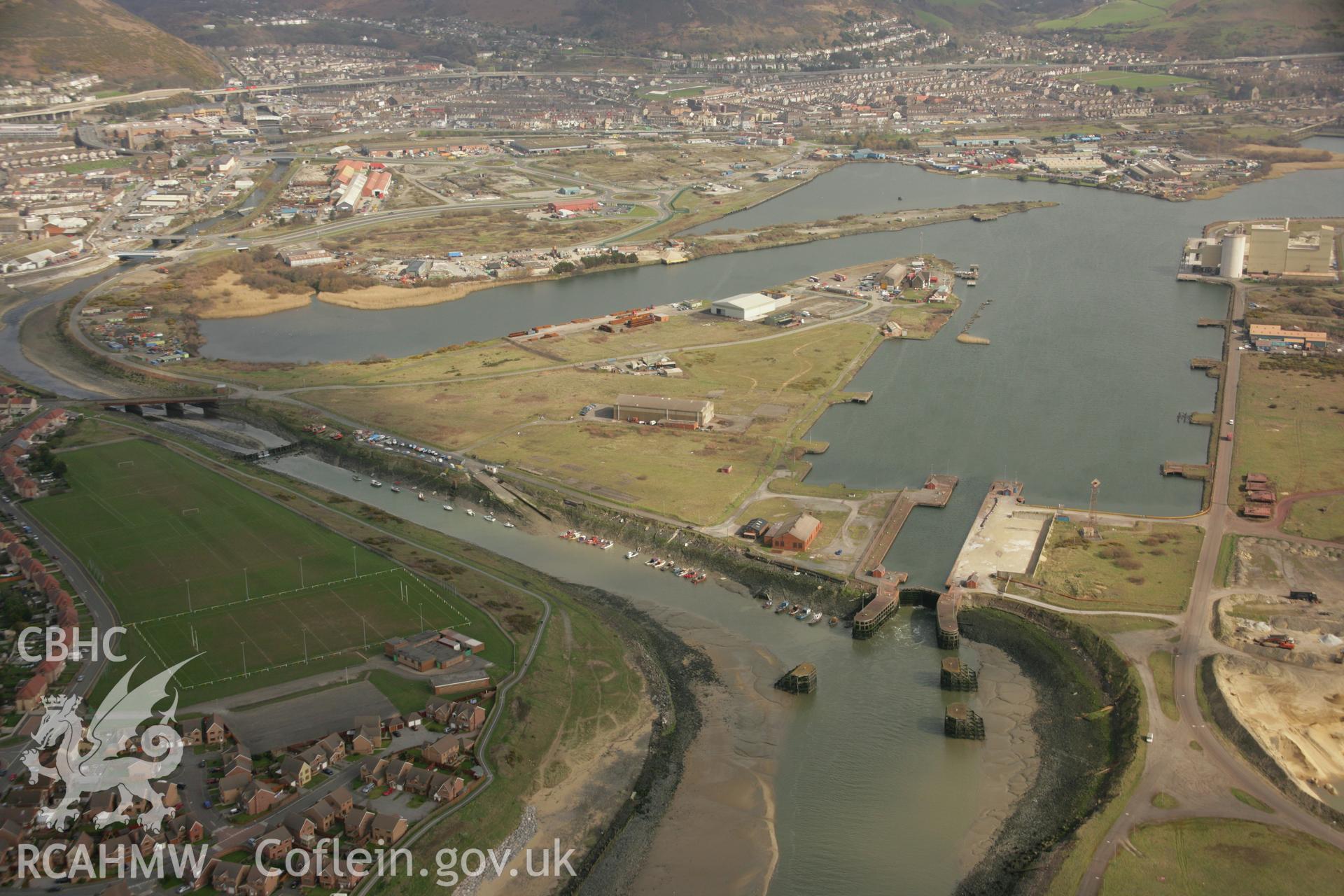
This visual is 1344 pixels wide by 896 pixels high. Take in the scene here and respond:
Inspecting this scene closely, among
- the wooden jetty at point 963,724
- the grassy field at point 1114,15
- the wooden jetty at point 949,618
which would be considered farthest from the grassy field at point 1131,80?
the wooden jetty at point 963,724

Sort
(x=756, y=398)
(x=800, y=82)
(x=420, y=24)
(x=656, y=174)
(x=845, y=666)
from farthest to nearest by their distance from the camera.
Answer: (x=420, y=24) → (x=800, y=82) → (x=656, y=174) → (x=756, y=398) → (x=845, y=666)

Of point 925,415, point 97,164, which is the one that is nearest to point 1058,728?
point 925,415

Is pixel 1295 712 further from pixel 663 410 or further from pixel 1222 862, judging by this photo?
pixel 663 410

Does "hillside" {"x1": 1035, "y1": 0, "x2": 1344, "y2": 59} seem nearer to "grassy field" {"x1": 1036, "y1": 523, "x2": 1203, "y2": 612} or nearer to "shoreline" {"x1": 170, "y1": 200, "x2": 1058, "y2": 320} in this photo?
"shoreline" {"x1": 170, "y1": 200, "x2": 1058, "y2": 320}

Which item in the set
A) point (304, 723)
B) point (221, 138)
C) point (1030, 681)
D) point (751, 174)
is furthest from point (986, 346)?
point (221, 138)

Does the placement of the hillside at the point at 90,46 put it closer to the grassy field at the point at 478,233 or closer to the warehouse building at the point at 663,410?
the grassy field at the point at 478,233

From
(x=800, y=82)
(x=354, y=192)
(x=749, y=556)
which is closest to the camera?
(x=749, y=556)

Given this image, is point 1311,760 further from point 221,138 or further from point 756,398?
point 221,138
